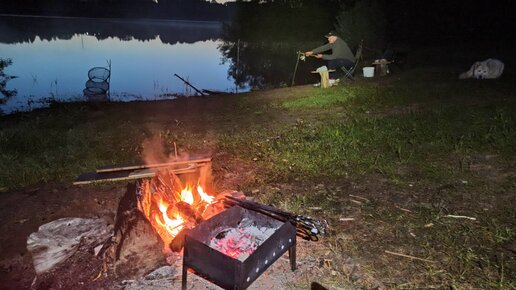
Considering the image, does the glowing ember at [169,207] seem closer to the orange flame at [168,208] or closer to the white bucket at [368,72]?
the orange flame at [168,208]

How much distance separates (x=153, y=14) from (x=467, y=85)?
147 m

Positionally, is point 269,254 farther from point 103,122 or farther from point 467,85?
point 467,85

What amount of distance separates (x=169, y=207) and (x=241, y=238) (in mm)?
1129

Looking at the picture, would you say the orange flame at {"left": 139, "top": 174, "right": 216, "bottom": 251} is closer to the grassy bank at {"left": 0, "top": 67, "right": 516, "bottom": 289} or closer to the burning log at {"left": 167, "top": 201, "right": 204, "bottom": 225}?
the burning log at {"left": 167, "top": 201, "right": 204, "bottom": 225}

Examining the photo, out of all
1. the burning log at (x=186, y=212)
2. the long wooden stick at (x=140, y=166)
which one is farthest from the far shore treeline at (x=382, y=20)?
the burning log at (x=186, y=212)

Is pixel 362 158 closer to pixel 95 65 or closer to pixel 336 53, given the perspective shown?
pixel 336 53

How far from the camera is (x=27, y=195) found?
6.12 metres

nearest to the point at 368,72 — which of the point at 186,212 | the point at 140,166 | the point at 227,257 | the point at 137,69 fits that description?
the point at 140,166

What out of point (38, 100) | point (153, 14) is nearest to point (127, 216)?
point (38, 100)

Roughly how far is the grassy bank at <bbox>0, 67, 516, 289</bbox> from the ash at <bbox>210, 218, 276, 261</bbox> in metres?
0.92

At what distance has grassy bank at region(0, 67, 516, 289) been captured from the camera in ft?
15.4

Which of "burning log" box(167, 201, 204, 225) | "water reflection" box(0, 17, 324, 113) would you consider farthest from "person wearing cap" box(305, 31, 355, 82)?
"burning log" box(167, 201, 204, 225)

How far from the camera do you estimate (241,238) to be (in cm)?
454

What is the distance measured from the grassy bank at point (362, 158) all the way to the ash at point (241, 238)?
0.92 meters
